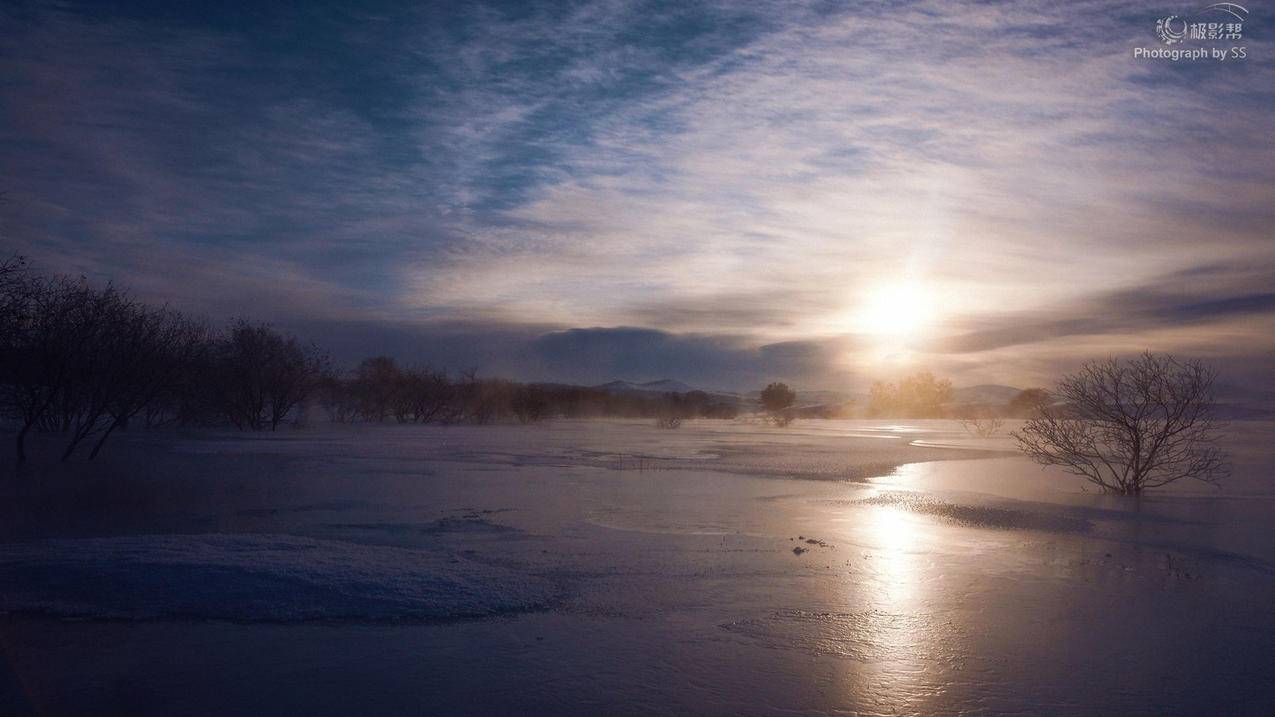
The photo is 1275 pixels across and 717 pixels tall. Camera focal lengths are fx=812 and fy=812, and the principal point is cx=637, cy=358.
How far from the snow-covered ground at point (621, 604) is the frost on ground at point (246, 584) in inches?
1.4

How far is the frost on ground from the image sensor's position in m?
7.16

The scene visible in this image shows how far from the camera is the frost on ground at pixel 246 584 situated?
7.16 metres

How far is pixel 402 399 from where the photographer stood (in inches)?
2237

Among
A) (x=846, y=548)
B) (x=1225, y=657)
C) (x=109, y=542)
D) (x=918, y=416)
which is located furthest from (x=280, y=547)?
(x=918, y=416)

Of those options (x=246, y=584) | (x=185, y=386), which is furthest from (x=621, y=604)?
(x=185, y=386)

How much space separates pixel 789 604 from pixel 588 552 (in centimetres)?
308

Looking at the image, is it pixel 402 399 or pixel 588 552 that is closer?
pixel 588 552

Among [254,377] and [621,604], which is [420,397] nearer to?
[254,377]

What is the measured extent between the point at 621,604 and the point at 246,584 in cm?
352

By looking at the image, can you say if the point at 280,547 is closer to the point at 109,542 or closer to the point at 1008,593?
the point at 109,542

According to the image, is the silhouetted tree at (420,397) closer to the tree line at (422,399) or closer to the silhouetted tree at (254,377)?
the tree line at (422,399)

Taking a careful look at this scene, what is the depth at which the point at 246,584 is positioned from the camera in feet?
25.0

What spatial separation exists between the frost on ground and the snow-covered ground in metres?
0.03

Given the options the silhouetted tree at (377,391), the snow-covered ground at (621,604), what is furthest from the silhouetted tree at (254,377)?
the snow-covered ground at (621,604)
